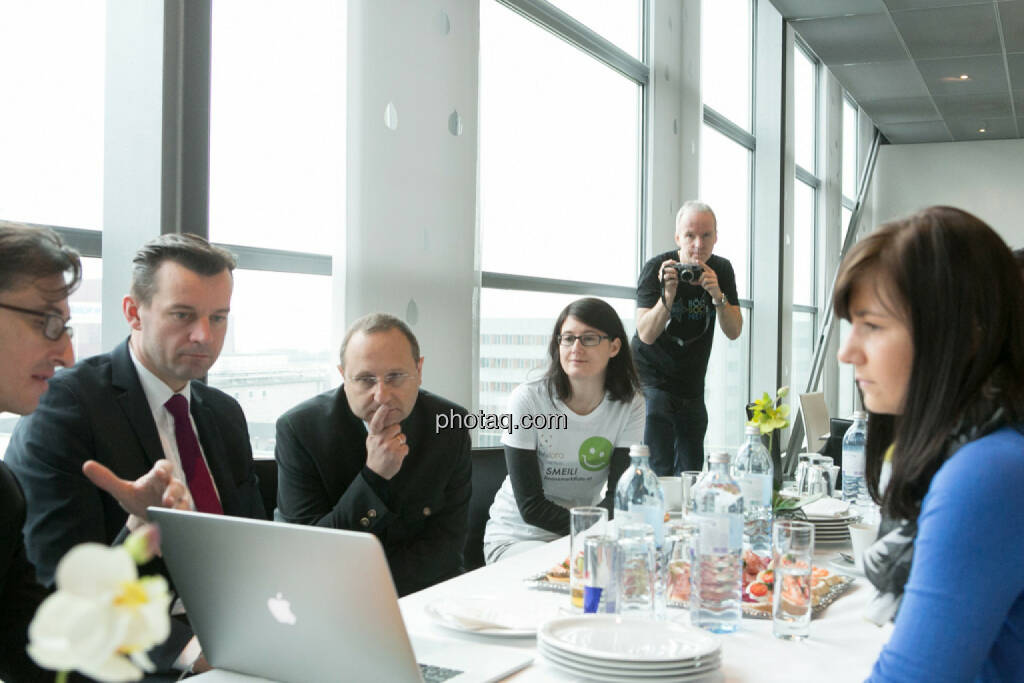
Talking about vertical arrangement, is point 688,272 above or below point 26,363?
above

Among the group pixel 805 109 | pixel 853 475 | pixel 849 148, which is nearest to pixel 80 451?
pixel 853 475

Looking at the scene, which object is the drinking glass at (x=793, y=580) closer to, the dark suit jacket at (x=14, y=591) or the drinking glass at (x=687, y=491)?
the drinking glass at (x=687, y=491)

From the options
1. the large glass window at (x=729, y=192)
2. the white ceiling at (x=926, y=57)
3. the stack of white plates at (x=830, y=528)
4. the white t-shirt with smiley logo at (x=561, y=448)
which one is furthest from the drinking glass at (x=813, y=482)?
the white ceiling at (x=926, y=57)

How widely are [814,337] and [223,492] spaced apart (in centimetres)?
838

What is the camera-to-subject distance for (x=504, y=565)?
1.85 metres

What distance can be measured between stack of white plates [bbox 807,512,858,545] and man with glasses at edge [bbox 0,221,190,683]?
1330 millimetres

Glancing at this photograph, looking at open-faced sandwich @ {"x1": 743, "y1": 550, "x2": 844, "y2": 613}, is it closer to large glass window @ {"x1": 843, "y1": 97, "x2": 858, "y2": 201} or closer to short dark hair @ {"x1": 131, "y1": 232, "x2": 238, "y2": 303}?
short dark hair @ {"x1": 131, "y1": 232, "x2": 238, "y2": 303}

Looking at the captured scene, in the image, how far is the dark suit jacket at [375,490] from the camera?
85.4 inches

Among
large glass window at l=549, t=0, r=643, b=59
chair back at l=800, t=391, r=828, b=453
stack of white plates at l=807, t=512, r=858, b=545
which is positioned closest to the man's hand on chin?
stack of white plates at l=807, t=512, r=858, b=545

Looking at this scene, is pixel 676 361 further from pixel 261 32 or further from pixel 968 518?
pixel 968 518

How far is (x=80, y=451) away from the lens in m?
1.78

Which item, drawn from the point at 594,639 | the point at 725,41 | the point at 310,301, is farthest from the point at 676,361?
the point at 725,41

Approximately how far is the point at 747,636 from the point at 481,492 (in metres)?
1.39

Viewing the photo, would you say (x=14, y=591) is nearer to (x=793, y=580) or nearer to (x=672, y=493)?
(x=793, y=580)
